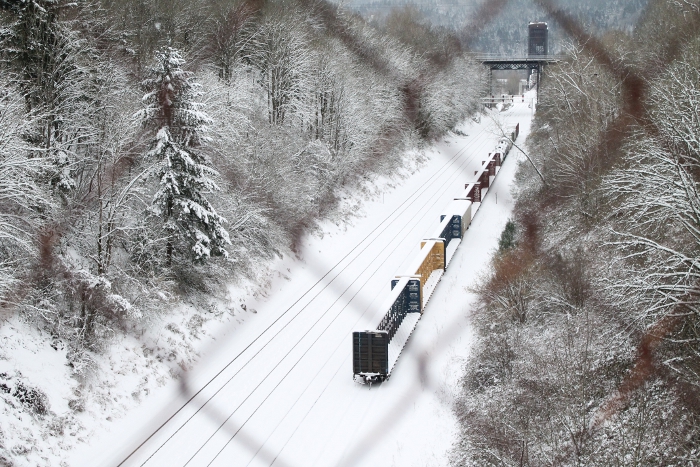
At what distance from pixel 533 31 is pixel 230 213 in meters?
10.6

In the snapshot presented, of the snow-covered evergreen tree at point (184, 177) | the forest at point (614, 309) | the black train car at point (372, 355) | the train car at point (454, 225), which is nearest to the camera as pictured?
the forest at point (614, 309)

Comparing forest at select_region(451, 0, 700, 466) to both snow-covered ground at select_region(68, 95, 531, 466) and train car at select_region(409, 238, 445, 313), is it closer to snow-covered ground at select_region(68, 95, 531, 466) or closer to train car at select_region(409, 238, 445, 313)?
snow-covered ground at select_region(68, 95, 531, 466)

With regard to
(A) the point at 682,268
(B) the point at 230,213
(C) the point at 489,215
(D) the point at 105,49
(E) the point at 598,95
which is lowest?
(C) the point at 489,215

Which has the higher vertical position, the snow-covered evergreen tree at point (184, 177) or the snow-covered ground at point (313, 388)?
the snow-covered evergreen tree at point (184, 177)

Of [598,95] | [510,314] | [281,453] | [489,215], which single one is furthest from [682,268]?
[489,215]

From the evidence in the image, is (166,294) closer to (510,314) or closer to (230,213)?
(230,213)

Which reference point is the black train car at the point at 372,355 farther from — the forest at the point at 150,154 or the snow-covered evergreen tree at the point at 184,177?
the snow-covered evergreen tree at the point at 184,177

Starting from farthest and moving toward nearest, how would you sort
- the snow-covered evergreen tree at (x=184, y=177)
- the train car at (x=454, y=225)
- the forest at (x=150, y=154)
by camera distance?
the train car at (x=454, y=225)
the snow-covered evergreen tree at (x=184, y=177)
the forest at (x=150, y=154)

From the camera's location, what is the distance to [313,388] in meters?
8.47

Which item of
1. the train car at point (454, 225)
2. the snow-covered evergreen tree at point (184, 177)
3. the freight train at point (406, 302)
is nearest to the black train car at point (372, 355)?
the freight train at point (406, 302)

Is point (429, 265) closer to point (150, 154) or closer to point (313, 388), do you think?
point (313, 388)

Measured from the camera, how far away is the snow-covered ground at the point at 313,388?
6848 millimetres

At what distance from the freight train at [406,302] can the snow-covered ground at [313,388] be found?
0.19m

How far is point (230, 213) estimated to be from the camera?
12320 millimetres
